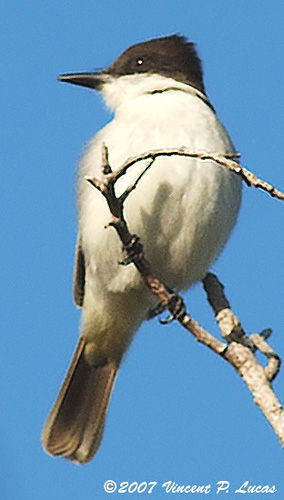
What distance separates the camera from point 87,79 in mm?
5746

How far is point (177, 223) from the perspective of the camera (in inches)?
195

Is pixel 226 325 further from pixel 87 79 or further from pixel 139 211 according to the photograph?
pixel 87 79

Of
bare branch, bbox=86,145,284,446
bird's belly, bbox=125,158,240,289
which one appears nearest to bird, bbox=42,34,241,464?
bird's belly, bbox=125,158,240,289

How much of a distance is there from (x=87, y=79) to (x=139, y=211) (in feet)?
3.96

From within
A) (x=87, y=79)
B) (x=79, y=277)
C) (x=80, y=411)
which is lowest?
(x=80, y=411)

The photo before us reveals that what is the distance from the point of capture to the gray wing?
5449 mm

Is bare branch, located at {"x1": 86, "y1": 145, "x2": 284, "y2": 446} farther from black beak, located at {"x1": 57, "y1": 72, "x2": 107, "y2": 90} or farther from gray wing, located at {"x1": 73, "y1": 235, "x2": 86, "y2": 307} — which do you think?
black beak, located at {"x1": 57, "y1": 72, "x2": 107, "y2": 90}

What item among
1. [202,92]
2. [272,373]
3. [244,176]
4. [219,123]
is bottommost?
[272,373]

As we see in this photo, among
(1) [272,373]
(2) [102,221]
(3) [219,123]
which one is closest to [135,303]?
(2) [102,221]

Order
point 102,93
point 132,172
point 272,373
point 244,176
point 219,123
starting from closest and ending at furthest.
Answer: point 244,176 < point 272,373 < point 132,172 < point 219,123 < point 102,93

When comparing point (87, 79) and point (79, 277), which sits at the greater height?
point (87, 79)

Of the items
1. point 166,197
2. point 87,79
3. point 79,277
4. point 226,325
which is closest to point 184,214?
point 166,197

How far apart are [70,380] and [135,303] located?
681 mm

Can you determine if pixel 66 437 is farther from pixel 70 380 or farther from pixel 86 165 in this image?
pixel 86 165
